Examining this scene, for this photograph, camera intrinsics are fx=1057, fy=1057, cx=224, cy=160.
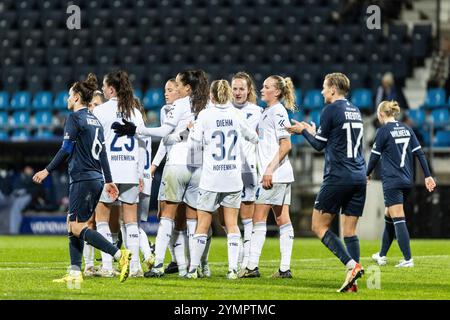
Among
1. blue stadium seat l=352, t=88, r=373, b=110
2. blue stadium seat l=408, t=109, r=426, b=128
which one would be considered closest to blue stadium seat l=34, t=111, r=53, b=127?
blue stadium seat l=352, t=88, r=373, b=110

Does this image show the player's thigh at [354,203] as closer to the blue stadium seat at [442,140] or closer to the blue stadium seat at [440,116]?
the blue stadium seat at [442,140]

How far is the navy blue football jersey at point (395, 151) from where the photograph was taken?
12.5 m

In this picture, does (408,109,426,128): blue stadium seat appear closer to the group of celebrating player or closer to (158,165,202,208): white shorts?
the group of celebrating player

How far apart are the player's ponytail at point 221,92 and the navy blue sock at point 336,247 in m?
1.75

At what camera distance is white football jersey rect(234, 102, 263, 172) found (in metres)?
10.9

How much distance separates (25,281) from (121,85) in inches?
81.7

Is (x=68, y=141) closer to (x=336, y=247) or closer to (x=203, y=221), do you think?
(x=203, y=221)

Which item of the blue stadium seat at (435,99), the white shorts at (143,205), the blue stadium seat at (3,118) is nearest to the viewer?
the white shorts at (143,205)

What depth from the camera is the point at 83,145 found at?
942 centimetres

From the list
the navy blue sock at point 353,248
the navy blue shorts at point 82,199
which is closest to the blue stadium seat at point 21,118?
the navy blue shorts at point 82,199

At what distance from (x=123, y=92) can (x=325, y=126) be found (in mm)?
2233

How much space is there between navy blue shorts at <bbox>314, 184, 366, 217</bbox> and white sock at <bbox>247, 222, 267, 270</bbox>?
5.94ft
